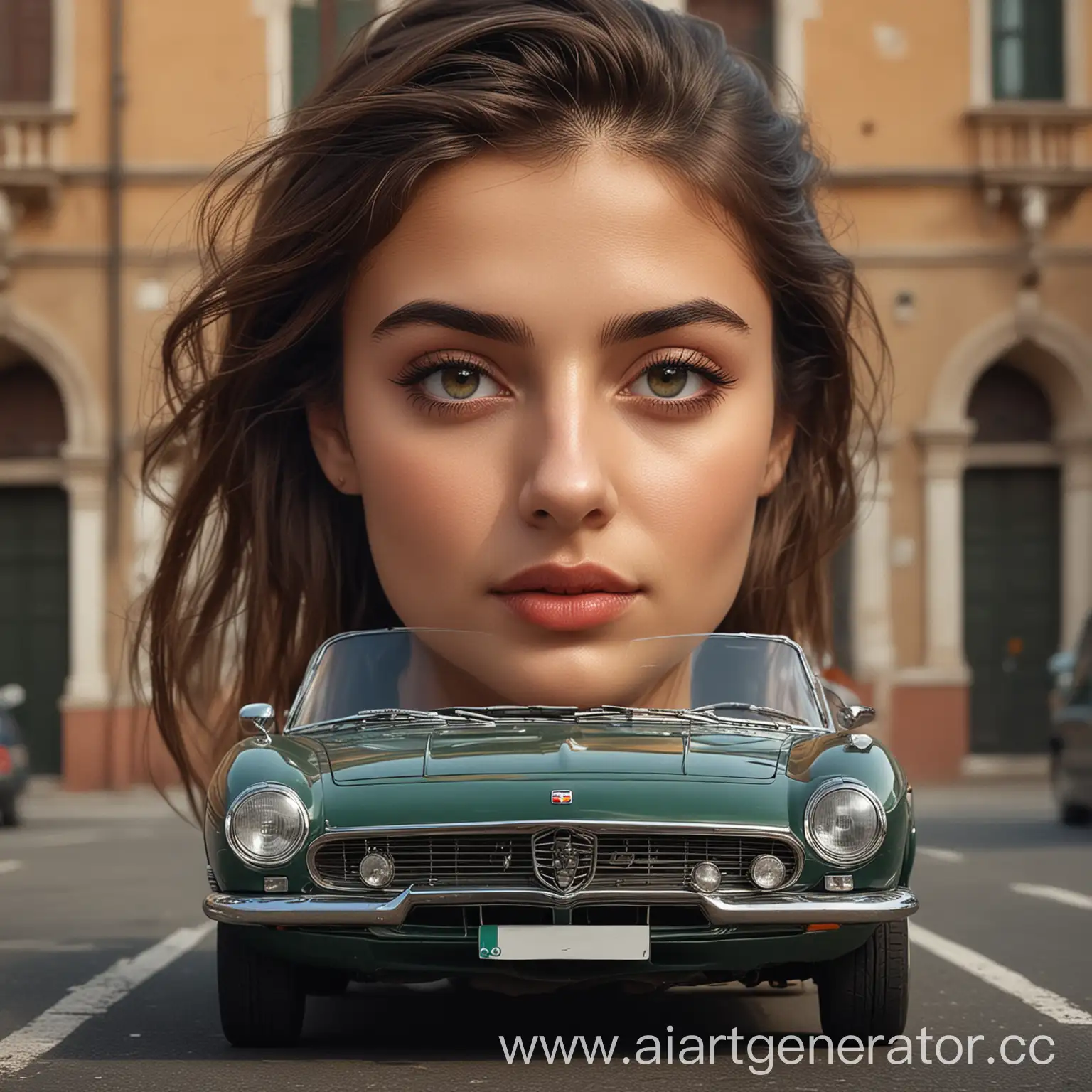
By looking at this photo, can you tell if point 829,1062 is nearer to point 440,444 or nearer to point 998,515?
point 440,444

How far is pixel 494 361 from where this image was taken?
22.1 ft

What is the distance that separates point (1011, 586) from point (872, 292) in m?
3.65

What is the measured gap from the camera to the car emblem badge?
5.84 metres

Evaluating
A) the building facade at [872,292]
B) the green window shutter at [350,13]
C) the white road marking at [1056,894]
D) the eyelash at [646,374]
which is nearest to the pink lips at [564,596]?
the eyelash at [646,374]

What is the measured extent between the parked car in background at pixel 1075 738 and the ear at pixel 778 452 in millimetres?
10692

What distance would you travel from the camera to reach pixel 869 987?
20.3 ft

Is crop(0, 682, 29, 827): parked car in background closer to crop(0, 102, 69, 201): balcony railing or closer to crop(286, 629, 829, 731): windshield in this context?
crop(0, 102, 69, 201): balcony railing

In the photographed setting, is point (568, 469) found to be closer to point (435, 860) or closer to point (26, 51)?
point (435, 860)

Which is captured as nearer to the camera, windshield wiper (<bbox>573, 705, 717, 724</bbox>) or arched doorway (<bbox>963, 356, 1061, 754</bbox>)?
windshield wiper (<bbox>573, 705, 717, 724</bbox>)

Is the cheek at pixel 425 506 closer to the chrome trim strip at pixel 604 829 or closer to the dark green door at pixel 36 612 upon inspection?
the chrome trim strip at pixel 604 829

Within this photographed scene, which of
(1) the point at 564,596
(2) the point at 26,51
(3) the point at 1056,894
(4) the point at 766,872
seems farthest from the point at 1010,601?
(4) the point at 766,872

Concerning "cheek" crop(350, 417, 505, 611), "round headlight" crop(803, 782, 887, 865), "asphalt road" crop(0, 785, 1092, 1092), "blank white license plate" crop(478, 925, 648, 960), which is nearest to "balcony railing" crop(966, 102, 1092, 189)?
"asphalt road" crop(0, 785, 1092, 1092)

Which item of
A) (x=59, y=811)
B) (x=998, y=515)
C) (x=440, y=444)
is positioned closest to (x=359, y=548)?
(x=440, y=444)

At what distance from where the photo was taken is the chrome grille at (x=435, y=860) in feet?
19.3
